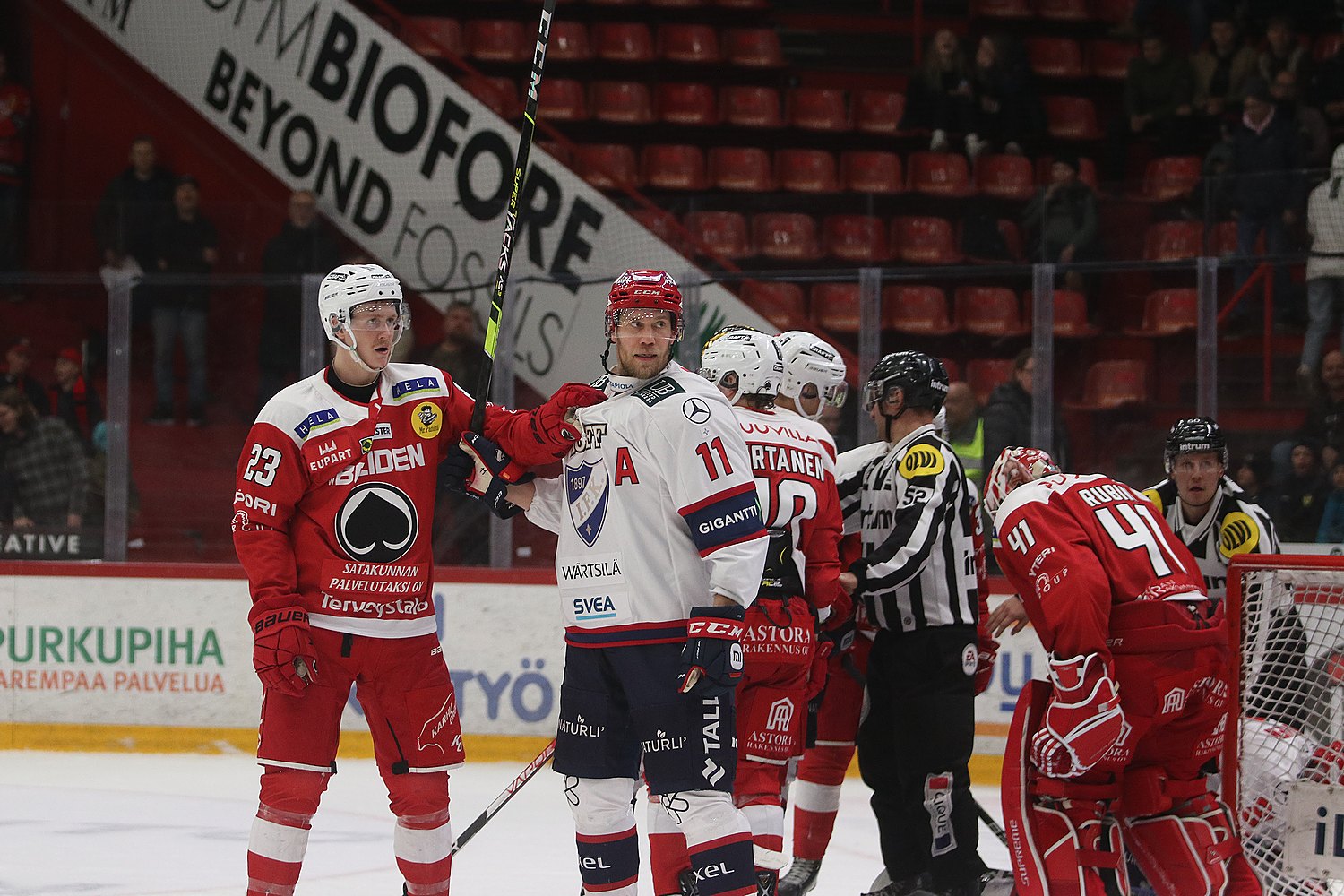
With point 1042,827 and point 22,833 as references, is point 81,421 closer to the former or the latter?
point 22,833

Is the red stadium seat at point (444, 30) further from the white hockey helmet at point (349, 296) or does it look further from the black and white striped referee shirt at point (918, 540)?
the white hockey helmet at point (349, 296)

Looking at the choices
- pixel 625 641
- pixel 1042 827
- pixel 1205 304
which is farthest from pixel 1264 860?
pixel 1205 304

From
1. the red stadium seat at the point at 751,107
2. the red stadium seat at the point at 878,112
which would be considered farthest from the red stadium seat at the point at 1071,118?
the red stadium seat at the point at 751,107

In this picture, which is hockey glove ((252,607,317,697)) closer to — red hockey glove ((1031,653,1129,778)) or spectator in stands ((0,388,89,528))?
red hockey glove ((1031,653,1129,778))

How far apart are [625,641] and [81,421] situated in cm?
423

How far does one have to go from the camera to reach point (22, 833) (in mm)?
5238

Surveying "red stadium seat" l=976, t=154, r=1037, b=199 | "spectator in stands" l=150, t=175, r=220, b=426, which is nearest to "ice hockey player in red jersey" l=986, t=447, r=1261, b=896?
"spectator in stands" l=150, t=175, r=220, b=426

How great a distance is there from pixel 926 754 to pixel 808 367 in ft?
3.63

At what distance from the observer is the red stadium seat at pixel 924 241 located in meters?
8.08

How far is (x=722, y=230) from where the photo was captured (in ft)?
24.3

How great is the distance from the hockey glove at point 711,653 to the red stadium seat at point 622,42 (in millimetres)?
8016

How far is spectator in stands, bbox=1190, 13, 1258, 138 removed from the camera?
33.1 ft

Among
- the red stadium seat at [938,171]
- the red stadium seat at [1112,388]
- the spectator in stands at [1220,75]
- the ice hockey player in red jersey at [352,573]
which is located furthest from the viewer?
the spectator in stands at [1220,75]

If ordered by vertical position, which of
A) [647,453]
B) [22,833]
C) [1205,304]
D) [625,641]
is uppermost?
[1205,304]
